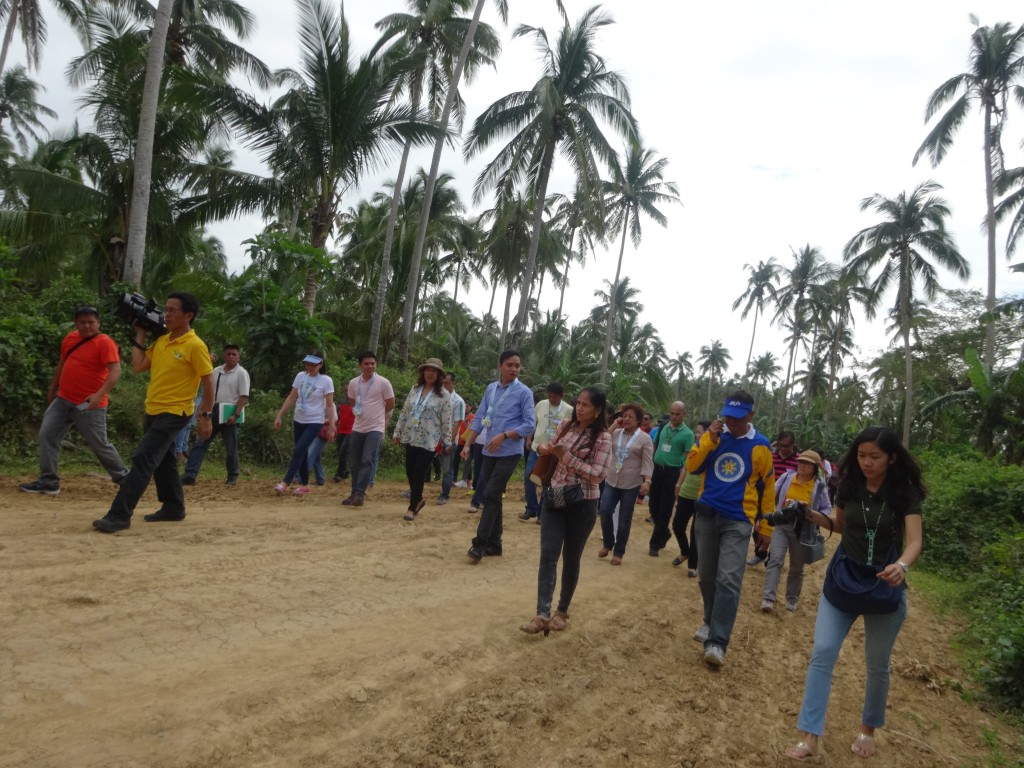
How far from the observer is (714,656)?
4.48 m

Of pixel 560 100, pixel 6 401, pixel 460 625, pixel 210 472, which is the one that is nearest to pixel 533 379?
pixel 560 100

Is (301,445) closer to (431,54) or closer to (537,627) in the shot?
(537,627)

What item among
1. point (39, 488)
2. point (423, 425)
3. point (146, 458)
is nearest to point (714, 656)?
point (423, 425)

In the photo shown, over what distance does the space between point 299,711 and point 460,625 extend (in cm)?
152

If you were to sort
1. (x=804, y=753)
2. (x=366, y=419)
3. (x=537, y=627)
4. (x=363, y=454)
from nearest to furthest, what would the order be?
(x=804, y=753) → (x=537, y=627) → (x=366, y=419) → (x=363, y=454)

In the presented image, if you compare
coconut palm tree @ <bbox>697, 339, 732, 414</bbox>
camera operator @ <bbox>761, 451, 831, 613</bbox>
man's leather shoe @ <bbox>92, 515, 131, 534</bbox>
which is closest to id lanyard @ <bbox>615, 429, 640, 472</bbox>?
camera operator @ <bbox>761, 451, 831, 613</bbox>

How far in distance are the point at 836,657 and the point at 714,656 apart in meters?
1.12

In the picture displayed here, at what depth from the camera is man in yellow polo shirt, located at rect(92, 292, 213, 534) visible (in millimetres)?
5305

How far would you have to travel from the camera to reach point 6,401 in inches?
313

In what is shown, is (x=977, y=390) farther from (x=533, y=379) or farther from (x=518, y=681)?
(x=518, y=681)

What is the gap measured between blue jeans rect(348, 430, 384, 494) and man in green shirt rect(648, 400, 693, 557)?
131 inches

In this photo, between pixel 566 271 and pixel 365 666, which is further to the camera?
pixel 566 271

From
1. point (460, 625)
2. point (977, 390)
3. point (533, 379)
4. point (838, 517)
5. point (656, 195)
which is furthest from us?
point (656, 195)

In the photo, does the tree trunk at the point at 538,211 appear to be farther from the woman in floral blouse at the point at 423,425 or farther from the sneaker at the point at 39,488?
the sneaker at the point at 39,488
